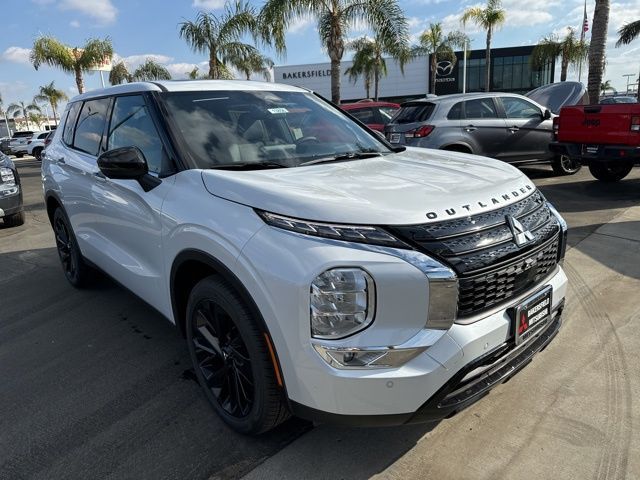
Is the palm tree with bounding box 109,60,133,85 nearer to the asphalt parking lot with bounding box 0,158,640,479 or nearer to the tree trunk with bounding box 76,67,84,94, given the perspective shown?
the tree trunk with bounding box 76,67,84,94

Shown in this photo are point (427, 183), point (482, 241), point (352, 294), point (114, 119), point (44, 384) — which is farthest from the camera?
point (114, 119)

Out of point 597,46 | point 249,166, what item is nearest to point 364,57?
point 597,46

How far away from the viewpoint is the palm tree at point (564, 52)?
3344 centimetres

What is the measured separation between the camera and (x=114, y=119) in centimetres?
358

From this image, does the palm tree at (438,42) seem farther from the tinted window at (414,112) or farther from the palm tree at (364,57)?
the tinted window at (414,112)

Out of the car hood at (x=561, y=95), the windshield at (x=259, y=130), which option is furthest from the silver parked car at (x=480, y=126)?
the windshield at (x=259, y=130)

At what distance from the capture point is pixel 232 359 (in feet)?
8.08

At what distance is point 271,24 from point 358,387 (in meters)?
15.3

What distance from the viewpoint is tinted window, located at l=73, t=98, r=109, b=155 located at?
3.84m

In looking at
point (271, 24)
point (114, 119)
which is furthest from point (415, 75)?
point (114, 119)

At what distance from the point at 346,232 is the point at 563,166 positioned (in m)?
9.44

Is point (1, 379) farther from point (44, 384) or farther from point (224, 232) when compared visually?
point (224, 232)

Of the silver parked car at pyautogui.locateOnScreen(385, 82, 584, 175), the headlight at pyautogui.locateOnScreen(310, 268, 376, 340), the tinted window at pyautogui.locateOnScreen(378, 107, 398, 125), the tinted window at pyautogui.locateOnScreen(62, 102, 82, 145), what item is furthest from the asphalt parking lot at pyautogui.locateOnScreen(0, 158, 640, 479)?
the tinted window at pyautogui.locateOnScreen(378, 107, 398, 125)

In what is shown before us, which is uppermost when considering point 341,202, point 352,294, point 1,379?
point 341,202
